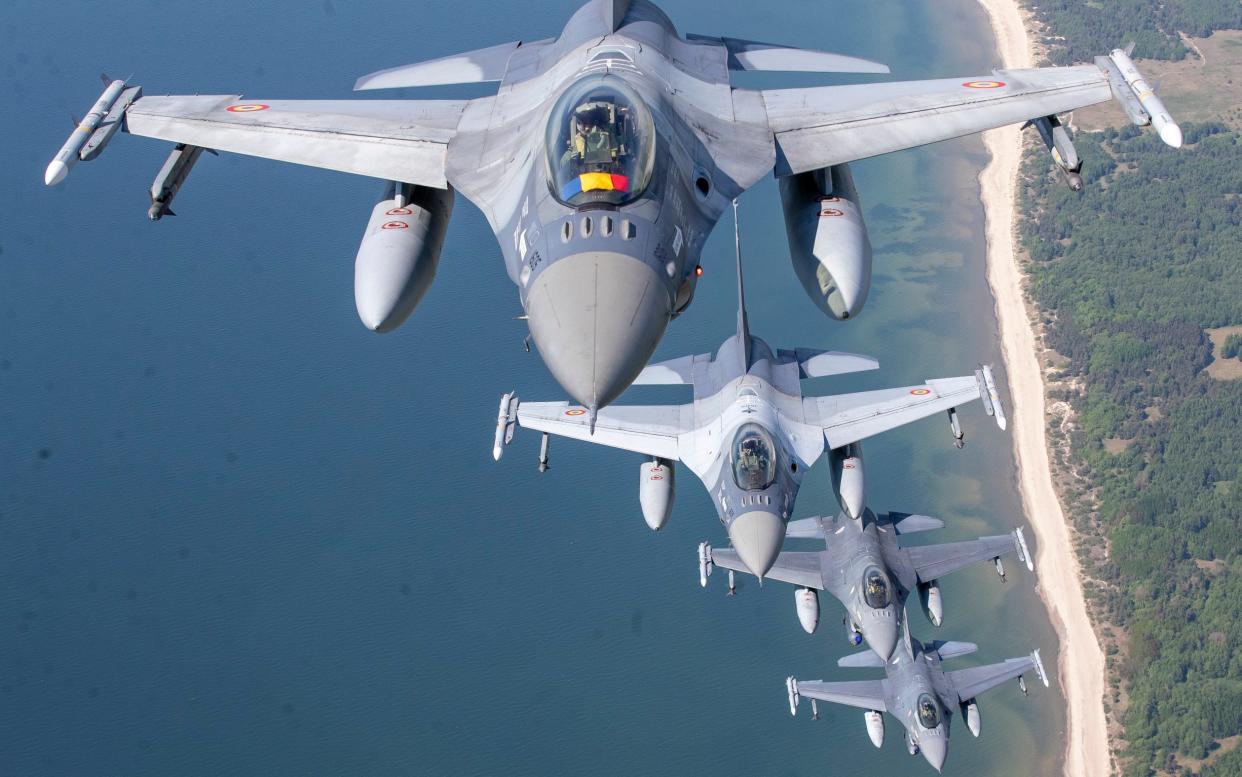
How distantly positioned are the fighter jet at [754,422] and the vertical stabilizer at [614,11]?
47.2 ft

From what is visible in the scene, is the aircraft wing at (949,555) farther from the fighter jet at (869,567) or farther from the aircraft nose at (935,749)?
the aircraft nose at (935,749)

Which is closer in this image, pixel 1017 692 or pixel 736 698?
pixel 736 698

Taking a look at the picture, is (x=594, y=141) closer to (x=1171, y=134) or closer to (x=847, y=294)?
(x=847, y=294)

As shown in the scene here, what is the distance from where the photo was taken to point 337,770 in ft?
180

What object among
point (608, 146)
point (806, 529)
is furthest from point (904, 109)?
point (806, 529)

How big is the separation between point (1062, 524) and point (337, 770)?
1451 inches

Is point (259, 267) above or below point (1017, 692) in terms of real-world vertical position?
above

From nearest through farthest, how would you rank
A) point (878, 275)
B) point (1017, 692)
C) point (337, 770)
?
point (337, 770), point (1017, 692), point (878, 275)

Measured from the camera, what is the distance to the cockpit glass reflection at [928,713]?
44.4 metres

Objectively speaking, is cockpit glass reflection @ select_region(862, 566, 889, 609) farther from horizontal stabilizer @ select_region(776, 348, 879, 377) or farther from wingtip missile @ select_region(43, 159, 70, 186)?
wingtip missile @ select_region(43, 159, 70, 186)

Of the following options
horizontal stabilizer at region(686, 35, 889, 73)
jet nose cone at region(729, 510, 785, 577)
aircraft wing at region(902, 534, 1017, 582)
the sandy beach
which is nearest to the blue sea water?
the sandy beach

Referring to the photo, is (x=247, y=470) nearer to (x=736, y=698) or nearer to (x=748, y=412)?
(x=736, y=698)

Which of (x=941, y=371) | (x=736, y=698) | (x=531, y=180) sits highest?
(x=941, y=371)

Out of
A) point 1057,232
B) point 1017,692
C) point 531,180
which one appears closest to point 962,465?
point 1017,692
